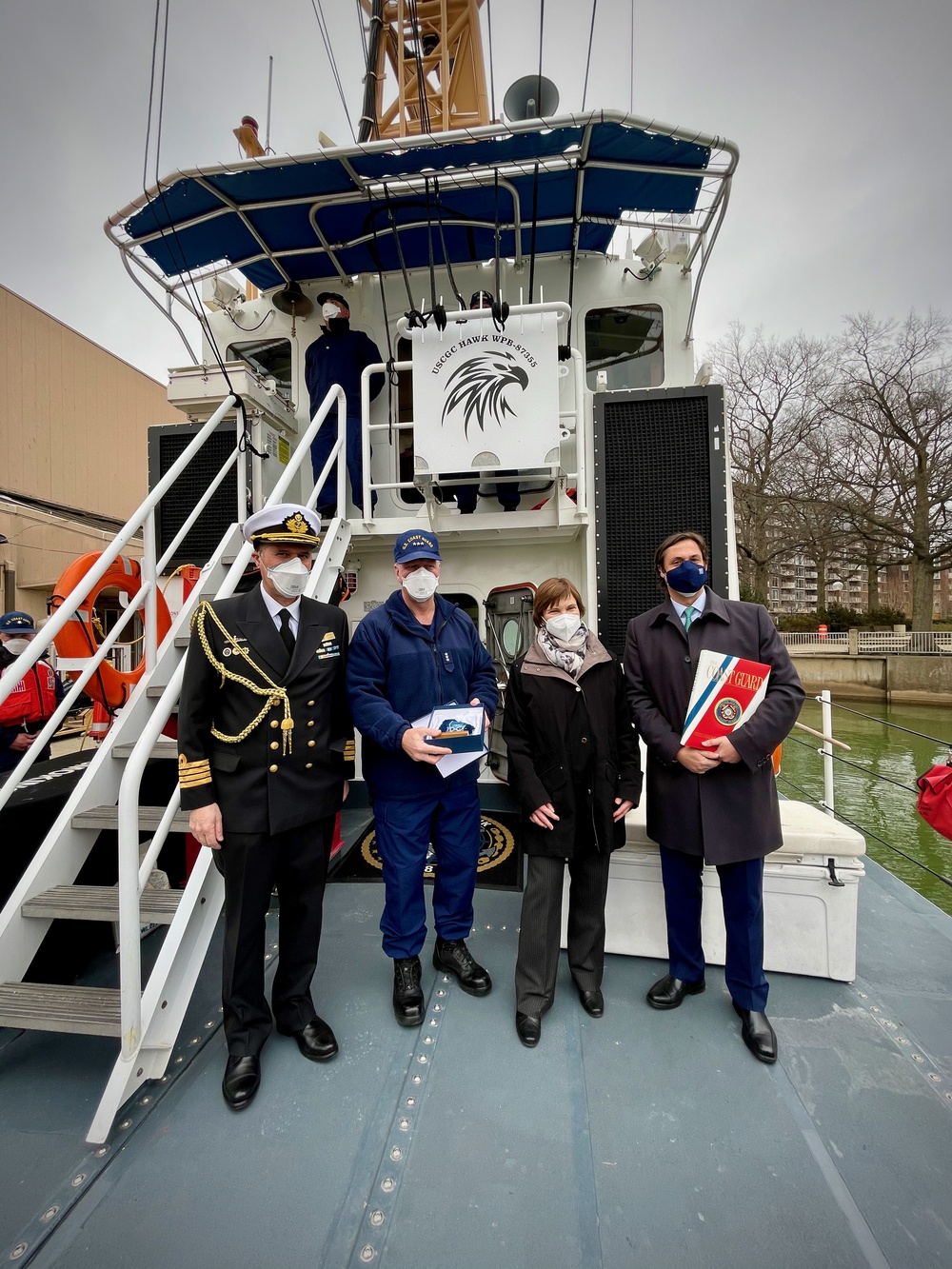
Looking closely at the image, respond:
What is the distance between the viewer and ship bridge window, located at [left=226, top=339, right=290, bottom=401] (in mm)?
5367

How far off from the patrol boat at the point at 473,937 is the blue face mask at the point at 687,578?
1.07m

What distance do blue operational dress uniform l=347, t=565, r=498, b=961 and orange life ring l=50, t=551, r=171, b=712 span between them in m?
1.72

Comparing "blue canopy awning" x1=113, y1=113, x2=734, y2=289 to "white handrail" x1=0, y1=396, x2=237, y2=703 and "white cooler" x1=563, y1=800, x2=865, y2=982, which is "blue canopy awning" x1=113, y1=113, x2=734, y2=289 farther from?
"white cooler" x1=563, y1=800, x2=865, y2=982

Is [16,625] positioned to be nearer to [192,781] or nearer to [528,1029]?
[192,781]

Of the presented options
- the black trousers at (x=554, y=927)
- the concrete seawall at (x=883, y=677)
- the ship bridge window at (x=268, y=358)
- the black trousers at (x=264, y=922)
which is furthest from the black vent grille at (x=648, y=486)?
the concrete seawall at (x=883, y=677)

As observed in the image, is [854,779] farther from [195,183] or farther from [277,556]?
[195,183]

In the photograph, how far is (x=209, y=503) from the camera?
4.45 meters

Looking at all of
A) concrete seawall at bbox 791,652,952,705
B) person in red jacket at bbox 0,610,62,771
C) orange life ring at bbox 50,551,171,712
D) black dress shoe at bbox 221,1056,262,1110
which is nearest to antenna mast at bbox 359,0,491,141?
orange life ring at bbox 50,551,171,712

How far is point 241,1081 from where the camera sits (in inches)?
72.1

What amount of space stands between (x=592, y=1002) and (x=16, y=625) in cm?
453

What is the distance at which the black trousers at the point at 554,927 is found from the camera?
2172 mm

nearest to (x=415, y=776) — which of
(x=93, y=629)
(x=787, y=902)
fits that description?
(x=787, y=902)

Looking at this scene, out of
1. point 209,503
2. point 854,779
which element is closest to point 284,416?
point 209,503

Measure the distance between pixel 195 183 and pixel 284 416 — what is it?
156 cm
